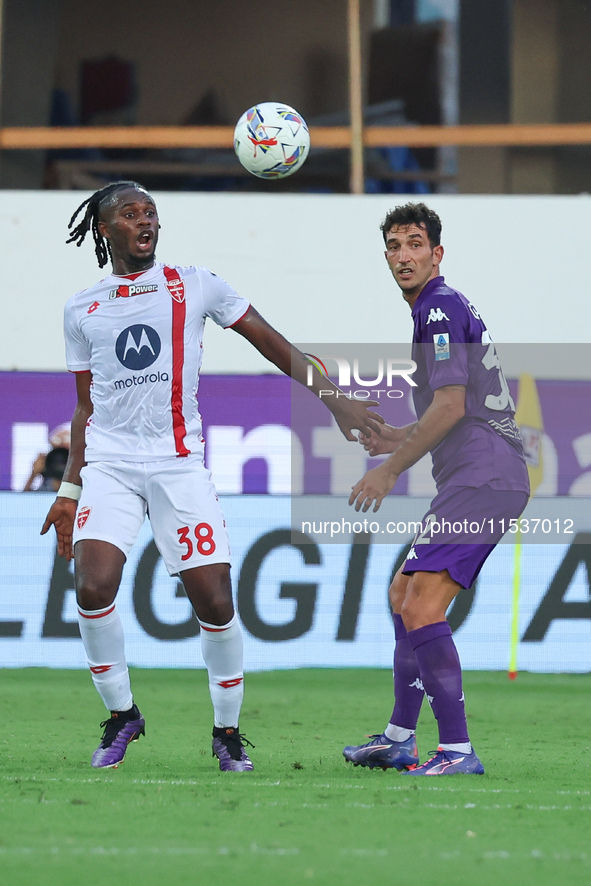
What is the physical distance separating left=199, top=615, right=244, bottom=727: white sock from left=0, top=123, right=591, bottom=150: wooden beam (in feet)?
31.0

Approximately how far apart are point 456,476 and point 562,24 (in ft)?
34.7

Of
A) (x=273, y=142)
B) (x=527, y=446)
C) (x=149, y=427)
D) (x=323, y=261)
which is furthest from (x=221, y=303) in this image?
(x=323, y=261)

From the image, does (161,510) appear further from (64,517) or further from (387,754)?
(387,754)

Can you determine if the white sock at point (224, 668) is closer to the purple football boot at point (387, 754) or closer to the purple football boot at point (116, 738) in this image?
the purple football boot at point (116, 738)

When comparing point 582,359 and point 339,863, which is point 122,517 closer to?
point 339,863

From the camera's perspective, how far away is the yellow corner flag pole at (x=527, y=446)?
8969 millimetres

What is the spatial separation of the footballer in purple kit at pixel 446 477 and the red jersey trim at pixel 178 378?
72 cm

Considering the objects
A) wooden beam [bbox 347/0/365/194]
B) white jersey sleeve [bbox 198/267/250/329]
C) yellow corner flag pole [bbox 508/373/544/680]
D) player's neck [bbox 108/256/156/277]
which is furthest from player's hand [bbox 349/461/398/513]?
wooden beam [bbox 347/0/365/194]

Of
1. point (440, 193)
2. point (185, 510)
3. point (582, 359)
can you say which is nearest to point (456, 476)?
point (185, 510)

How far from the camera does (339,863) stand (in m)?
3.17

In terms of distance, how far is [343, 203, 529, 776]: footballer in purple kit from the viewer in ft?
14.9

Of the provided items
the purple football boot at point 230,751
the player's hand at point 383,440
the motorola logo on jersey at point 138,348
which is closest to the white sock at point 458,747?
the purple football boot at point 230,751

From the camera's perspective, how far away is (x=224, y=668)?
15.6 ft

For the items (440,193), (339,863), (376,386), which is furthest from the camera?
(440,193)
